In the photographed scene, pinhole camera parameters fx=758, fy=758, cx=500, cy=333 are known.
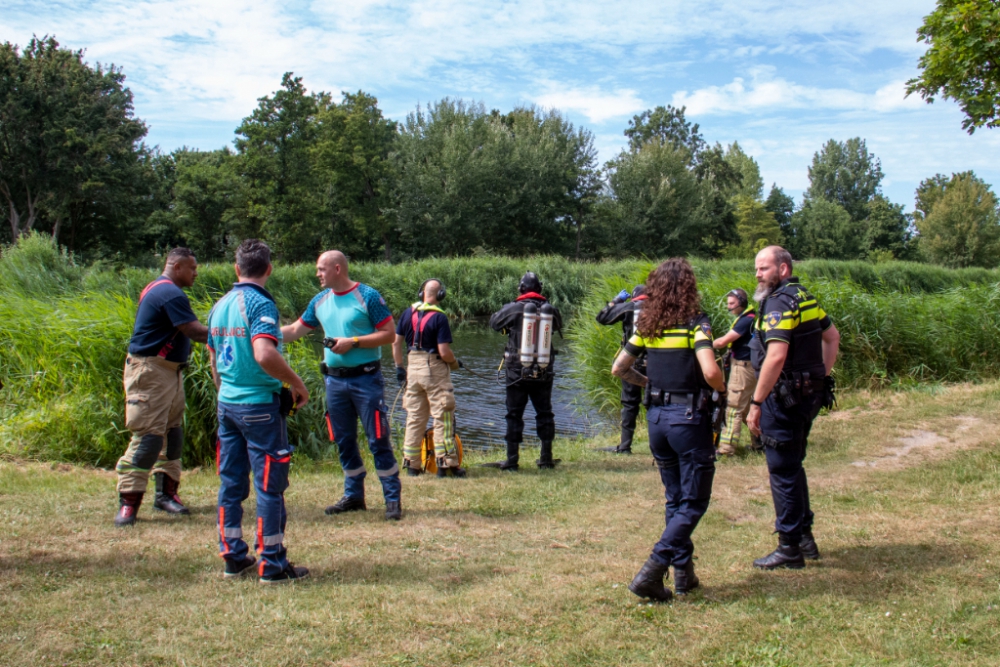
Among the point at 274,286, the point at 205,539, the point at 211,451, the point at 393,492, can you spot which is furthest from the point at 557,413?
the point at 274,286

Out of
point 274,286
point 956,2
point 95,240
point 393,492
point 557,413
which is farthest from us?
point 95,240

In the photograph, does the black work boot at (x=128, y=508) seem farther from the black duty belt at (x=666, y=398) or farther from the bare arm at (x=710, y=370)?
the bare arm at (x=710, y=370)

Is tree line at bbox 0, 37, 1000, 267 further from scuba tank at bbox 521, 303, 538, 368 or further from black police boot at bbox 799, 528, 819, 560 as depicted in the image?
black police boot at bbox 799, 528, 819, 560

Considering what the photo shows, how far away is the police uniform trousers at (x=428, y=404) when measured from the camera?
24.5ft

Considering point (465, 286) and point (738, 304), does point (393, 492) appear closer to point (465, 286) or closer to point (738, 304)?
point (738, 304)

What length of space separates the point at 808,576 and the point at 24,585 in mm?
4677

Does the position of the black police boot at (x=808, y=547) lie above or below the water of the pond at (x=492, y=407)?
above

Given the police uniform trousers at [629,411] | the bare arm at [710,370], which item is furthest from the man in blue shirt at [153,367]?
the police uniform trousers at [629,411]

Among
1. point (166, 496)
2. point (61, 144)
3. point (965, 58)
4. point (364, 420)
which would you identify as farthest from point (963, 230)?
point (166, 496)

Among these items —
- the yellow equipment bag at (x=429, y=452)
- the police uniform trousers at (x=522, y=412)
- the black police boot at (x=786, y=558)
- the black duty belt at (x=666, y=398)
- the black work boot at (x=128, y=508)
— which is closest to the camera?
the black duty belt at (x=666, y=398)

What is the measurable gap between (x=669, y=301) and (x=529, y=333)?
345 cm

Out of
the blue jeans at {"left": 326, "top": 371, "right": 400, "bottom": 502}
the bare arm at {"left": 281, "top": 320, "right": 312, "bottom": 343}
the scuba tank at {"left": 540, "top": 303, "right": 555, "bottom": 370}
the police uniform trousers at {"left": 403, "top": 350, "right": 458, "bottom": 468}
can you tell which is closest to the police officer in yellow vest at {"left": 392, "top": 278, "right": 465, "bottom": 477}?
the police uniform trousers at {"left": 403, "top": 350, "right": 458, "bottom": 468}

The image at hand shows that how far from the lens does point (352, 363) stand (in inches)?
233

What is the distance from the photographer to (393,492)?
6.02m
